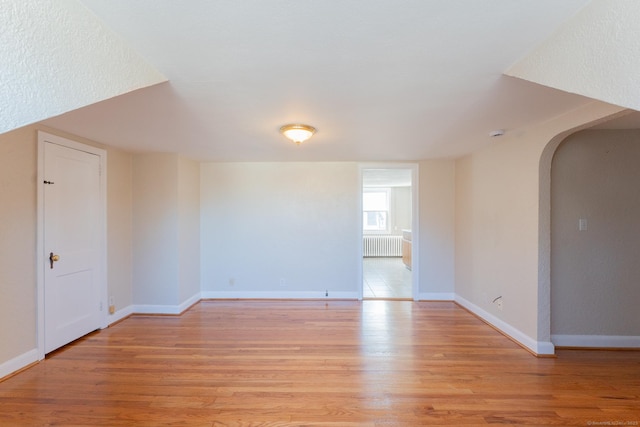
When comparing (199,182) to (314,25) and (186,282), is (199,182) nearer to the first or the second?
(186,282)

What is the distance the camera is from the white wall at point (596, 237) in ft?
9.26

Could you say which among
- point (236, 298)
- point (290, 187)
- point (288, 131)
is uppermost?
point (288, 131)

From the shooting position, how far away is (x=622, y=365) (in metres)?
2.54

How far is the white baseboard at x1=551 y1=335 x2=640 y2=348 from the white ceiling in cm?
220

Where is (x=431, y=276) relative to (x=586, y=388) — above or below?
above

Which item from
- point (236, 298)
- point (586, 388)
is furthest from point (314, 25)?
point (236, 298)

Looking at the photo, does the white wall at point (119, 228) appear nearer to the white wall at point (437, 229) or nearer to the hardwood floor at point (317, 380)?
the hardwood floor at point (317, 380)

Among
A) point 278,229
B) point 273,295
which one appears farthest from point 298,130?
point 273,295

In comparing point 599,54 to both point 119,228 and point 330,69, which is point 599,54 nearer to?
point 330,69

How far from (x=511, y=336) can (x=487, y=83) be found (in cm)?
272

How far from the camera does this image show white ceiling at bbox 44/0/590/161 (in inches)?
47.2

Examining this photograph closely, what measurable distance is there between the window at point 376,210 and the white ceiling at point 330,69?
6123 mm

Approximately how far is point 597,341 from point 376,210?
659 cm

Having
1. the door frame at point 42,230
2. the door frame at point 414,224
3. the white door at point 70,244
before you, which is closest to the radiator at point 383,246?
the door frame at point 414,224
